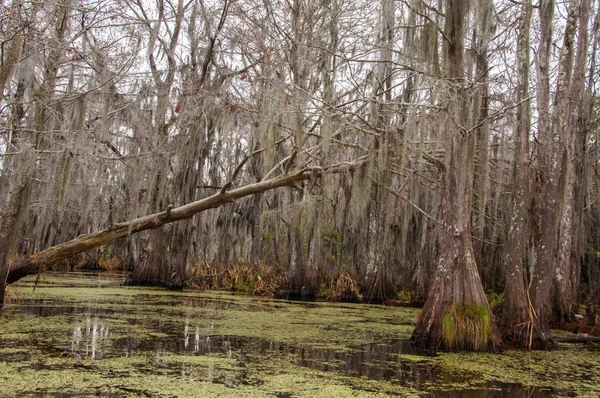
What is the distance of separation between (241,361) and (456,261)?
2496mm

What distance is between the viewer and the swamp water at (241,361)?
3248mm

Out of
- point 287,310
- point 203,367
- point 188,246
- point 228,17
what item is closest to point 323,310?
point 287,310

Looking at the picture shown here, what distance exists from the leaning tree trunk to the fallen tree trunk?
4.28 feet

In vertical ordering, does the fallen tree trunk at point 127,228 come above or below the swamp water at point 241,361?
above

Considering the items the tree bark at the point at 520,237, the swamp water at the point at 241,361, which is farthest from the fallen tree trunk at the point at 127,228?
the tree bark at the point at 520,237

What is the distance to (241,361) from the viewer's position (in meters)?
4.08

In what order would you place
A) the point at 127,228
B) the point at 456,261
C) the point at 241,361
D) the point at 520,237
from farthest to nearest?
the point at 127,228
the point at 520,237
the point at 456,261
the point at 241,361

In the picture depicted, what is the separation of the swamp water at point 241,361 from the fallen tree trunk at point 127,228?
53 centimetres

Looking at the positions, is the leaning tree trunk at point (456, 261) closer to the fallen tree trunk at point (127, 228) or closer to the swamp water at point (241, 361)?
the swamp water at point (241, 361)

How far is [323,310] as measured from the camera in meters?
8.56

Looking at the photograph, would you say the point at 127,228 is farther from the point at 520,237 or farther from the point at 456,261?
the point at 520,237

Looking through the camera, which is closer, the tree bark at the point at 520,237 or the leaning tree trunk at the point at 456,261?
the leaning tree trunk at the point at 456,261

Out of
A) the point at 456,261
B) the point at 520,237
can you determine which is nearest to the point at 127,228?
the point at 456,261

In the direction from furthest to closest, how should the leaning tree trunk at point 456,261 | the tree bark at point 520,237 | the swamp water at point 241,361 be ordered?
1. the tree bark at point 520,237
2. the leaning tree trunk at point 456,261
3. the swamp water at point 241,361
